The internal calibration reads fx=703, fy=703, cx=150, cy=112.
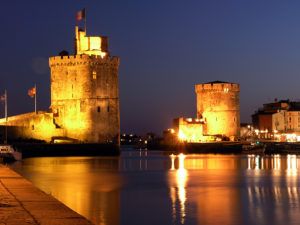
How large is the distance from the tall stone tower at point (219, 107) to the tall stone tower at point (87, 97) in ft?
47.7

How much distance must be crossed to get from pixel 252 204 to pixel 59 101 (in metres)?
27.4

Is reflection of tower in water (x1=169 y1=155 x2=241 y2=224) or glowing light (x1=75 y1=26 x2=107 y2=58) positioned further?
glowing light (x1=75 y1=26 x2=107 y2=58)

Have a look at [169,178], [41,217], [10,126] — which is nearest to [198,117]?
[10,126]

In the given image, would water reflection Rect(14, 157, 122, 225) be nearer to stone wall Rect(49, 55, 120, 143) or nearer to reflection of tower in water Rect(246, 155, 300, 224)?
reflection of tower in water Rect(246, 155, 300, 224)

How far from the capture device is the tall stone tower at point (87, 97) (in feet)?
140

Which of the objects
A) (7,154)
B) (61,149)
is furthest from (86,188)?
(61,149)

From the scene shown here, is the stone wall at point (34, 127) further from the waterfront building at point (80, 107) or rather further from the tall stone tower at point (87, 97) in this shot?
the tall stone tower at point (87, 97)

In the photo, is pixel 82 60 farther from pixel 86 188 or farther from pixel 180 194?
pixel 180 194

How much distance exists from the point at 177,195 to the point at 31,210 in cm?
855

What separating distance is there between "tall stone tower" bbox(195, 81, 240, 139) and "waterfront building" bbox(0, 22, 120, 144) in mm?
14584

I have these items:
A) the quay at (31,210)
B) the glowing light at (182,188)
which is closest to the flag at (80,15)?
the glowing light at (182,188)

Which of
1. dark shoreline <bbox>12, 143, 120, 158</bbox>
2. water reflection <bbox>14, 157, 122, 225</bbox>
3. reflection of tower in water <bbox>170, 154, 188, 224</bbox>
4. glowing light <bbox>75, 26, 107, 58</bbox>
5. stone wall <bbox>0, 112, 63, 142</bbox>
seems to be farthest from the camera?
glowing light <bbox>75, 26, 107, 58</bbox>

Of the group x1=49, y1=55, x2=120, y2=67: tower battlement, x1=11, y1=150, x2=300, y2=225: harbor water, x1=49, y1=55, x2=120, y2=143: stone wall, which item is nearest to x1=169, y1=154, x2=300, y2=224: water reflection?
x1=11, y1=150, x2=300, y2=225: harbor water

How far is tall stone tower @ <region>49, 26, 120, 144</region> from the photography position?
A: 42.7 metres
